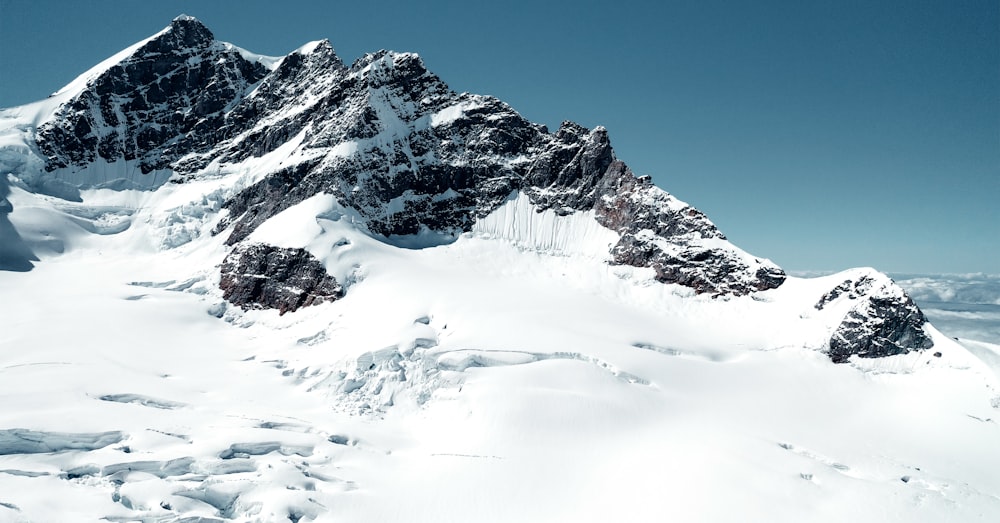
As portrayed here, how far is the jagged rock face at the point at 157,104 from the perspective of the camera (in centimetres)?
13125

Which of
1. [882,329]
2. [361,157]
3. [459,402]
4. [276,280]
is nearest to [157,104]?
[361,157]

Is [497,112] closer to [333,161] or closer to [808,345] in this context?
[333,161]

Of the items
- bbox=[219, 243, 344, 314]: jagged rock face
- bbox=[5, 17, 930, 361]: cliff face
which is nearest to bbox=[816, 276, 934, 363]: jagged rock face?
bbox=[5, 17, 930, 361]: cliff face

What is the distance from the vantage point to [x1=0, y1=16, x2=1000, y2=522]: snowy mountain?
4684 centimetres

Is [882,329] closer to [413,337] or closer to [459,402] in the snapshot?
[459,402]

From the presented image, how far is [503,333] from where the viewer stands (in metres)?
71.2

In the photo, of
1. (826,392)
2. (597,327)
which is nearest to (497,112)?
(597,327)

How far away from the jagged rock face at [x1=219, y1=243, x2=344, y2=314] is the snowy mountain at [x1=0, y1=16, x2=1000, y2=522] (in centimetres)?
44

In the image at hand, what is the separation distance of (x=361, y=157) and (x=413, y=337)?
5271cm

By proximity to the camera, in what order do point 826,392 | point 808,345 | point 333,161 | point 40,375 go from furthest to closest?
point 333,161
point 808,345
point 826,392
point 40,375

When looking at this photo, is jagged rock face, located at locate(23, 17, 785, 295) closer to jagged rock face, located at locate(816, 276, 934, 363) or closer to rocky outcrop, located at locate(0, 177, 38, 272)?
jagged rock face, located at locate(816, 276, 934, 363)

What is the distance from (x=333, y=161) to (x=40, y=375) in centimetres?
5984

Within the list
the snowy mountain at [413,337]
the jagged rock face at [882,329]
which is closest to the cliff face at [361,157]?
the jagged rock face at [882,329]

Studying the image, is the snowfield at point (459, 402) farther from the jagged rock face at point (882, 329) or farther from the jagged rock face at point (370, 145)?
the jagged rock face at point (370, 145)
